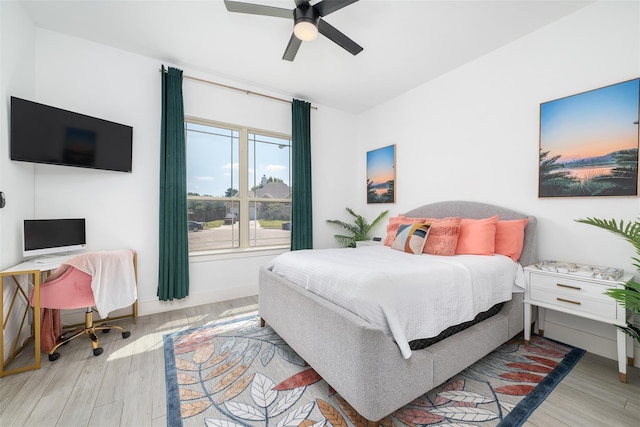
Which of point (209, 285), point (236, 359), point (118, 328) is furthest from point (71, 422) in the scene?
point (209, 285)

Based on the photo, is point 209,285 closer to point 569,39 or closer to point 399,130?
point 399,130

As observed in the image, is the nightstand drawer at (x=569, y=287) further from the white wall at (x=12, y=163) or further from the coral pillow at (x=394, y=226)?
the white wall at (x=12, y=163)

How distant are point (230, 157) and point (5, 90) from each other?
1999mm

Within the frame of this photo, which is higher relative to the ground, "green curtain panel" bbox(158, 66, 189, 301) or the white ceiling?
the white ceiling

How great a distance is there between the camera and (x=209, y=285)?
10.9 feet

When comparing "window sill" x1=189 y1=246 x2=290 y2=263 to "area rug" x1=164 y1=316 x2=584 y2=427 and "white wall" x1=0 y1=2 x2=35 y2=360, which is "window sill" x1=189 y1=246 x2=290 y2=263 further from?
"white wall" x1=0 y1=2 x2=35 y2=360

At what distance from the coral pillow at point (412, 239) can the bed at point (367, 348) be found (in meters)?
0.82

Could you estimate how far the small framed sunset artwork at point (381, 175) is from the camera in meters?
4.01

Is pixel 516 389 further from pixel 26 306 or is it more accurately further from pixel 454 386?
pixel 26 306

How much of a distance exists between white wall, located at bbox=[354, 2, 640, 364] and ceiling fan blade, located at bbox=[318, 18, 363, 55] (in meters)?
1.61

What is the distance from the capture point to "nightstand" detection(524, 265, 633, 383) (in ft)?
5.80

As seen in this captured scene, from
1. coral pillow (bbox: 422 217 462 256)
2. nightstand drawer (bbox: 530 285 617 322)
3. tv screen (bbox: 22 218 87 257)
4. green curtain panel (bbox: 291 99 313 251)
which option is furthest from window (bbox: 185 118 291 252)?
nightstand drawer (bbox: 530 285 617 322)

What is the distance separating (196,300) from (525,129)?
13.6 feet

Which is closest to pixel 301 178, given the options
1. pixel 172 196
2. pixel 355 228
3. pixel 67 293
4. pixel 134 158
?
pixel 355 228
